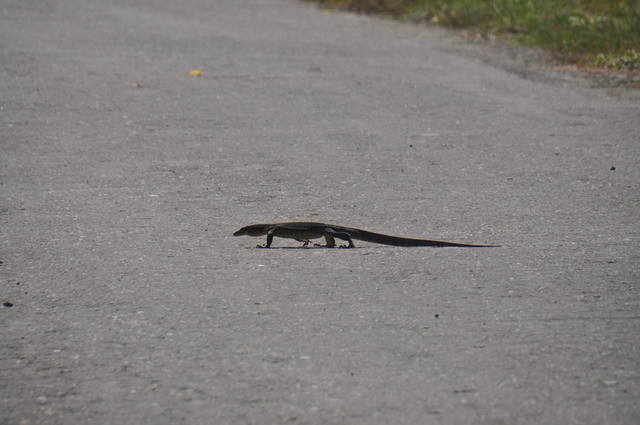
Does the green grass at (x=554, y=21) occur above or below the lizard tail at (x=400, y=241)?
above

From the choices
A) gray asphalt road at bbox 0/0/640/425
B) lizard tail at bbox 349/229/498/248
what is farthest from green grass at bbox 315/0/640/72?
lizard tail at bbox 349/229/498/248

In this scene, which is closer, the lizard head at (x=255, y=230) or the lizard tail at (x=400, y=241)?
the lizard tail at (x=400, y=241)

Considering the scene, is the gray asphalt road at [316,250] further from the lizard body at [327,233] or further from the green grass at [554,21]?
the green grass at [554,21]

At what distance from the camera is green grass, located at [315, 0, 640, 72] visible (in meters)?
12.1

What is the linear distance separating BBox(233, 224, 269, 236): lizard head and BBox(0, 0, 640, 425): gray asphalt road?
0.31ft

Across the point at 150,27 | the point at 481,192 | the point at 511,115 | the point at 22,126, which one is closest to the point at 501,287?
the point at 481,192

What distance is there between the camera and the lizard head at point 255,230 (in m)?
5.29

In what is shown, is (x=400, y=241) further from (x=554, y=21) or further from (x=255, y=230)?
(x=554, y=21)

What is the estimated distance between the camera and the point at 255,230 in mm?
5312

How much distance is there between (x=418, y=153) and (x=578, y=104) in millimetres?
2756

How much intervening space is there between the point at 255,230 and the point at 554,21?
33.3 feet

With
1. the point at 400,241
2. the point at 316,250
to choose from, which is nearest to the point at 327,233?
the point at 316,250

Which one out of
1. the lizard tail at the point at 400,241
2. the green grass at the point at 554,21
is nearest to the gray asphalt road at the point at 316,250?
the lizard tail at the point at 400,241

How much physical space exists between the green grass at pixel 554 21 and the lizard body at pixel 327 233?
707 centimetres
